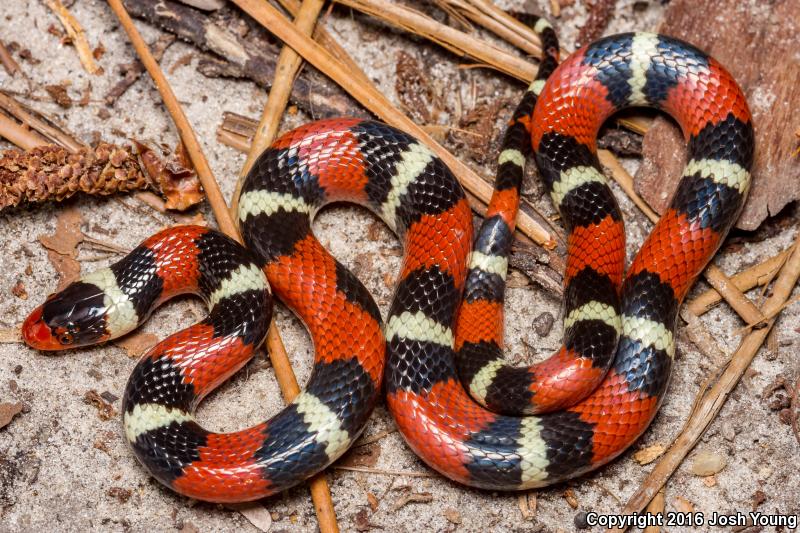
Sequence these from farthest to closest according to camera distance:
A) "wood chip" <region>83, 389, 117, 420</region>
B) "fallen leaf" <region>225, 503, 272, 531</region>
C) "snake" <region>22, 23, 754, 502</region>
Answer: "wood chip" <region>83, 389, 117, 420</region> < "fallen leaf" <region>225, 503, 272, 531</region> < "snake" <region>22, 23, 754, 502</region>

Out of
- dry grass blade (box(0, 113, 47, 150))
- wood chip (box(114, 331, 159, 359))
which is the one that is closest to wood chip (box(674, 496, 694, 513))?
wood chip (box(114, 331, 159, 359))

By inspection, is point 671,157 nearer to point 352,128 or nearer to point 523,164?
point 523,164

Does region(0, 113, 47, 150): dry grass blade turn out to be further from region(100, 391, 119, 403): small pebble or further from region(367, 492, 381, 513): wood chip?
region(367, 492, 381, 513): wood chip

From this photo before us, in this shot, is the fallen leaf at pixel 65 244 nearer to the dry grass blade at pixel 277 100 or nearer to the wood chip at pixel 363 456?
the dry grass blade at pixel 277 100

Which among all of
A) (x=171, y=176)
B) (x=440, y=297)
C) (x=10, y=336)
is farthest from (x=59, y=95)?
(x=440, y=297)

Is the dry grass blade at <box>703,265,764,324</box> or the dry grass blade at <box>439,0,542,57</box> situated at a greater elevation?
the dry grass blade at <box>439,0,542,57</box>

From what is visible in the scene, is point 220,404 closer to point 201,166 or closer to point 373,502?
point 373,502

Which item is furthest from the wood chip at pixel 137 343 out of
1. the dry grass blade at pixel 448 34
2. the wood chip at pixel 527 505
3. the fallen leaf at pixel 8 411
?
the dry grass blade at pixel 448 34
